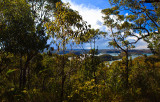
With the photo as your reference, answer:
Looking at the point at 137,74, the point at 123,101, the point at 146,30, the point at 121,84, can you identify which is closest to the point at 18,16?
the point at 123,101

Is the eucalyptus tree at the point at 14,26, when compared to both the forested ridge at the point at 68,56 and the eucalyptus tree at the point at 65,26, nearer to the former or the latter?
the forested ridge at the point at 68,56

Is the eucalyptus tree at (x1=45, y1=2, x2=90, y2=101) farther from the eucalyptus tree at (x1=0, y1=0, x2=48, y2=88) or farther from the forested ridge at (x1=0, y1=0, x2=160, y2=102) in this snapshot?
the eucalyptus tree at (x1=0, y1=0, x2=48, y2=88)

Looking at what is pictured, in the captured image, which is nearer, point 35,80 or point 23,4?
point 23,4

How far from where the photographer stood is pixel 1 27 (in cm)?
481

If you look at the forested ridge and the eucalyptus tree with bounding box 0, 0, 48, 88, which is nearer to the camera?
the forested ridge

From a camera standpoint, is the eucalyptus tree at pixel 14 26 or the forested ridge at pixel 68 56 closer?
the forested ridge at pixel 68 56

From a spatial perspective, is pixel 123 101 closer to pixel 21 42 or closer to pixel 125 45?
pixel 125 45

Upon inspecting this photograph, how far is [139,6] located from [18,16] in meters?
9.03

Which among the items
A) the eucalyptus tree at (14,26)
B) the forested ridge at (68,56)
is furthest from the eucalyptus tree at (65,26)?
the eucalyptus tree at (14,26)

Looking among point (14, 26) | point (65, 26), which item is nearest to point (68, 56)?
point (65, 26)

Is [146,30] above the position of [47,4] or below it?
below

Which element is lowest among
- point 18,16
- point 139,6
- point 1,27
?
point 1,27

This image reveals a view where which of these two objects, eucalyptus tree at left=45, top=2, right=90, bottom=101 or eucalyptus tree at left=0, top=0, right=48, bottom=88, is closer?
eucalyptus tree at left=45, top=2, right=90, bottom=101

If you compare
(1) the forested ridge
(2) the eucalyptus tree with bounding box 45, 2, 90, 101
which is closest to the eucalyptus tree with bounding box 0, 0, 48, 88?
(1) the forested ridge
